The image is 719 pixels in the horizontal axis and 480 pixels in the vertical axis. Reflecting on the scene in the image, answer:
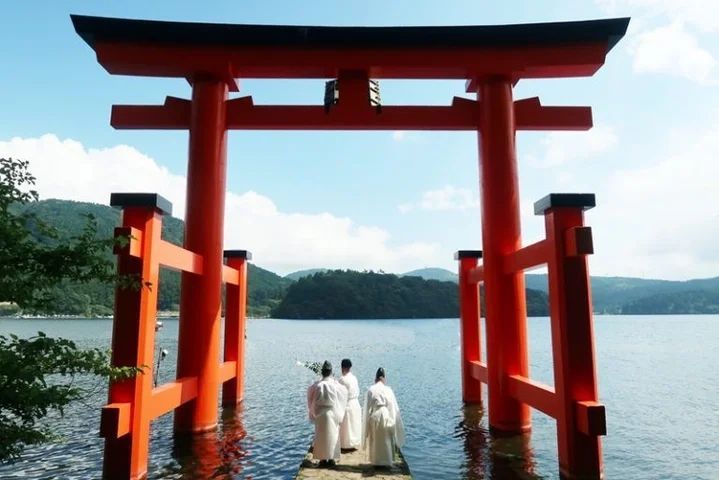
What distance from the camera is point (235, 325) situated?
1262 centimetres

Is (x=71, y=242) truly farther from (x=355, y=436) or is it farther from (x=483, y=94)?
(x=483, y=94)

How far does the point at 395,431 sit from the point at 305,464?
4.58 feet

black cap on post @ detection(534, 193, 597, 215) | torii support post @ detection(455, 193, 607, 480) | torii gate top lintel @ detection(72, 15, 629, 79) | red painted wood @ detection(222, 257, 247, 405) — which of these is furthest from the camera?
red painted wood @ detection(222, 257, 247, 405)

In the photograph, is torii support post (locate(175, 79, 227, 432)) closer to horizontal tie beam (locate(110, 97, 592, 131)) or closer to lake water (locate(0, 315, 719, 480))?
horizontal tie beam (locate(110, 97, 592, 131))

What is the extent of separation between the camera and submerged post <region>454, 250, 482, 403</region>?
12195mm

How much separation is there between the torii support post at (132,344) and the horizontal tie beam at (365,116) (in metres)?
3.94

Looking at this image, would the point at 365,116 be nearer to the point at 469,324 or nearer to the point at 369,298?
the point at 469,324

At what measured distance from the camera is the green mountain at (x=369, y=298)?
372 feet

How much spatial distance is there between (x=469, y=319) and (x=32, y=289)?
1002cm

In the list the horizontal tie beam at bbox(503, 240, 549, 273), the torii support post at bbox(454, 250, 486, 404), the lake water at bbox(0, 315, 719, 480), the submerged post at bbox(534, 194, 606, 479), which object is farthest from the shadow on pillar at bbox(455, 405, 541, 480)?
the horizontal tie beam at bbox(503, 240, 549, 273)

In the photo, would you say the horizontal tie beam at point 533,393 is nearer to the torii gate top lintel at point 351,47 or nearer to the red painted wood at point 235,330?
the torii gate top lintel at point 351,47

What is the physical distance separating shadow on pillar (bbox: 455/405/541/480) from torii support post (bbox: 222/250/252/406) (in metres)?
5.80

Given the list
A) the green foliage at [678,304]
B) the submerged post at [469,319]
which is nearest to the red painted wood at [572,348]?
the submerged post at [469,319]

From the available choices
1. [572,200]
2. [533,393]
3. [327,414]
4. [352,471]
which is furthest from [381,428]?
[572,200]
